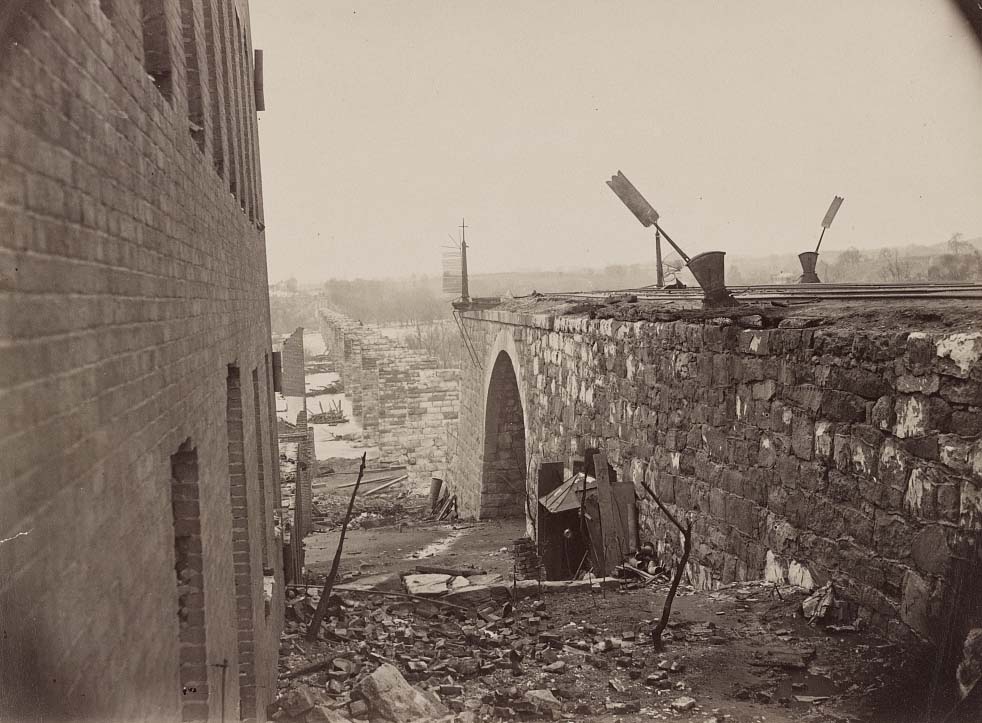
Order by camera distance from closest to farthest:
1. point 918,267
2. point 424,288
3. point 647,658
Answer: point 647,658
point 918,267
point 424,288

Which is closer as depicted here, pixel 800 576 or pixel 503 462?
pixel 800 576

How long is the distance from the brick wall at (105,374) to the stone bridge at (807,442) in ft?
10.5

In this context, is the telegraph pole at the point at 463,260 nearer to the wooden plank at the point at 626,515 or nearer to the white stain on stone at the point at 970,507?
the wooden plank at the point at 626,515

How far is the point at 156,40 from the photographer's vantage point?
3281 millimetres

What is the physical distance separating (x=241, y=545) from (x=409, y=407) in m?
15.9

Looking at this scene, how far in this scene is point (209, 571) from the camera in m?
3.57

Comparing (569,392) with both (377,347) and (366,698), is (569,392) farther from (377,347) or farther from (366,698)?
(377,347)

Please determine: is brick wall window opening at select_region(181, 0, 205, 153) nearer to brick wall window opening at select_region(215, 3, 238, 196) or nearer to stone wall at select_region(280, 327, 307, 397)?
brick wall window opening at select_region(215, 3, 238, 196)

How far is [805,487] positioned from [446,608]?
3.58 metres

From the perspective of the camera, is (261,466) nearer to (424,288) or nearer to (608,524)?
(608,524)

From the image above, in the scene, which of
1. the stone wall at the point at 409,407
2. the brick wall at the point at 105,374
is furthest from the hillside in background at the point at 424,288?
the brick wall at the point at 105,374

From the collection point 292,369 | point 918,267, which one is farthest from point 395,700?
point 918,267

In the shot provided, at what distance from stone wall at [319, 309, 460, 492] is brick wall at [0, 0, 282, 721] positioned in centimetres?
1655

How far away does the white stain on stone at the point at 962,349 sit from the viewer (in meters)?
3.56
